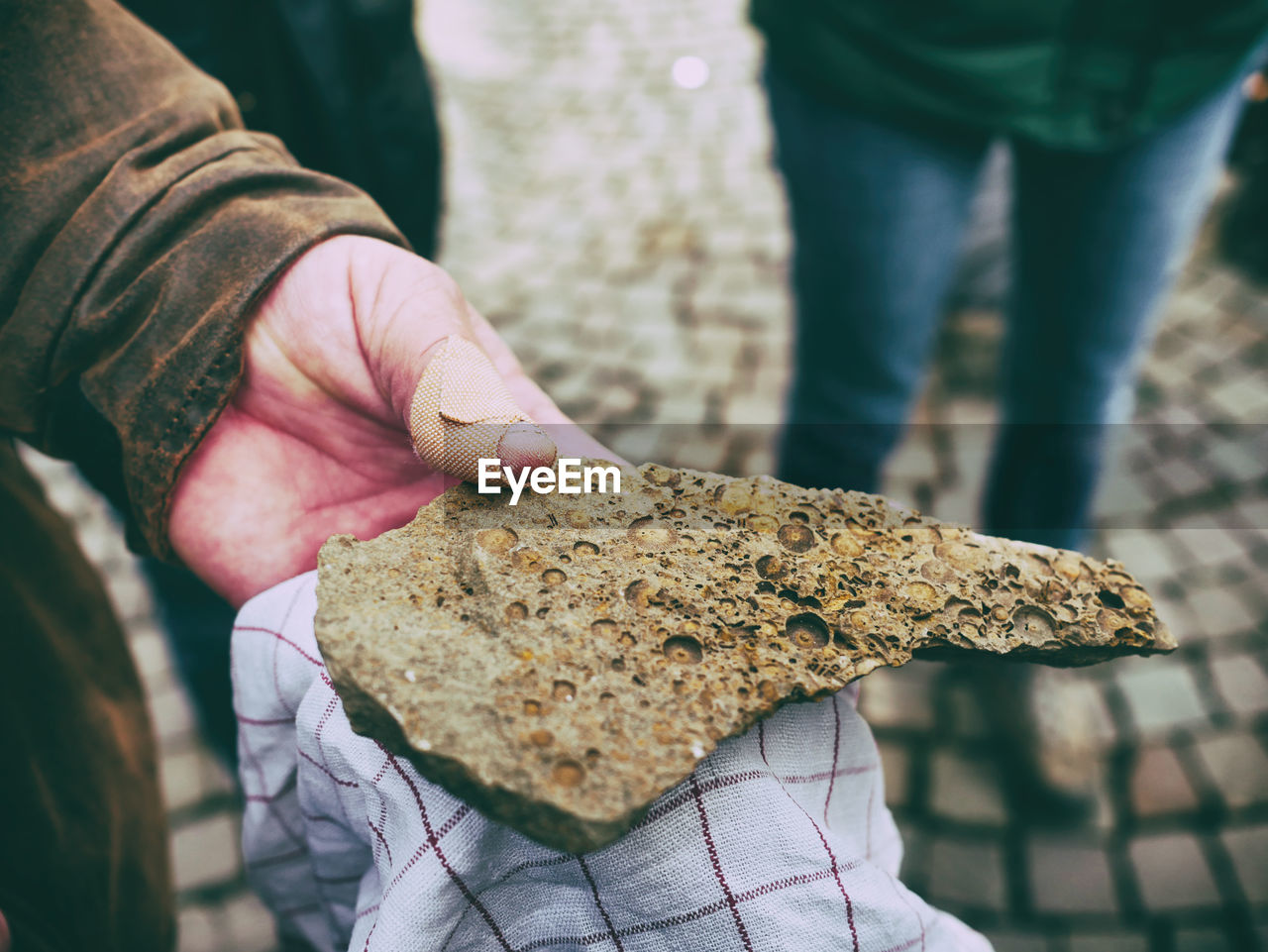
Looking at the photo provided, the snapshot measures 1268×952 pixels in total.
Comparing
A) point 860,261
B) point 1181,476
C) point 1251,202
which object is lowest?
point 1181,476

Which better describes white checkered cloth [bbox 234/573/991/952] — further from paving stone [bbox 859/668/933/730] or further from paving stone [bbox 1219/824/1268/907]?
paving stone [bbox 1219/824/1268/907]

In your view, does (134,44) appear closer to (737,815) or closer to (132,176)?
(132,176)

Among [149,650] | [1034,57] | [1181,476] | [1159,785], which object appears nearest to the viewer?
[1034,57]

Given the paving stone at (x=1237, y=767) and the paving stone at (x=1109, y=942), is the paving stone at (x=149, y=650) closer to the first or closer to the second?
the paving stone at (x=1109, y=942)

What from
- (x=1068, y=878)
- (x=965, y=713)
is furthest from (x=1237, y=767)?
(x=965, y=713)

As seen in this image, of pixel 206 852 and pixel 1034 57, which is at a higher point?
pixel 1034 57

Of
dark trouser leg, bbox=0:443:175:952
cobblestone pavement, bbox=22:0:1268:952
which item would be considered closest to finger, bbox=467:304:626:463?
dark trouser leg, bbox=0:443:175:952

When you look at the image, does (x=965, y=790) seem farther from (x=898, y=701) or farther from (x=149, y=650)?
(x=149, y=650)

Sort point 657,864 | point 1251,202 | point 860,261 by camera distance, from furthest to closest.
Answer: point 1251,202 < point 860,261 < point 657,864
